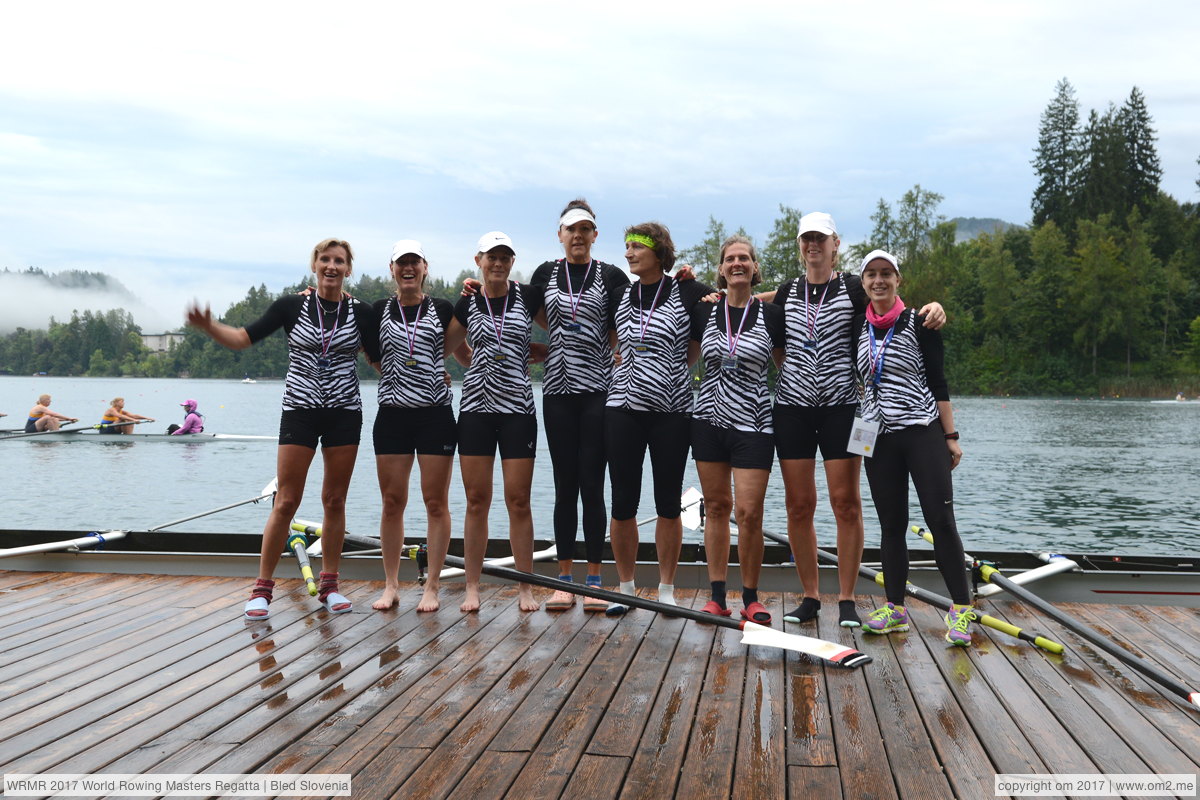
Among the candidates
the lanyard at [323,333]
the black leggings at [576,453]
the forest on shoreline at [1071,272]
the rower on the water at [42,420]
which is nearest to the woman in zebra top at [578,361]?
the black leggings at [576,453]

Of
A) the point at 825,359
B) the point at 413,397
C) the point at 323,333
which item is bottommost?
the point at 413,397

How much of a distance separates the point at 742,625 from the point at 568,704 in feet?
3.73

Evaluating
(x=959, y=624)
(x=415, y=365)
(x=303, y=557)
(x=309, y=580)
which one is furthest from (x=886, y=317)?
(x=303, y=557)

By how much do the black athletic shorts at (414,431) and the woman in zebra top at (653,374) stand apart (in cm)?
86

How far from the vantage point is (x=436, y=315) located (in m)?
5.16

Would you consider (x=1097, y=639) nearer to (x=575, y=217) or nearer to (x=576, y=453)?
(x=576, y=453)

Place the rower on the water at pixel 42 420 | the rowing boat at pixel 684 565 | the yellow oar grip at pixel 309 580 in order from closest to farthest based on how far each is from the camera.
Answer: the yellow oar grip at pixel 309 580
the rowing boat at pixel 684 565
the rower on the water at pixel 42 420

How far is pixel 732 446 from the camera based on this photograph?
15.6 ft

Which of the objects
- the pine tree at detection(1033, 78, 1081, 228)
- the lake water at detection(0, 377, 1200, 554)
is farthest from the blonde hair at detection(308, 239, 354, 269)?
the pine tree at detection(1033, 78, 1081, 228)

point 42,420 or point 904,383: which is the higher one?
point 904,383

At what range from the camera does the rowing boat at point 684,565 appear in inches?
220

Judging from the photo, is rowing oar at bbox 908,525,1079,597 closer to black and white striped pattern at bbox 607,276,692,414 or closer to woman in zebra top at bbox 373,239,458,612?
black and white striped pattern at bbox 607,276,692,414

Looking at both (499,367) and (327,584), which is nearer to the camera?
(499,367)

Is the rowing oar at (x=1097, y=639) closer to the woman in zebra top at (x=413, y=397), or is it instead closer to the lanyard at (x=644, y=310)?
the lanyard at (x=644, y=310)
